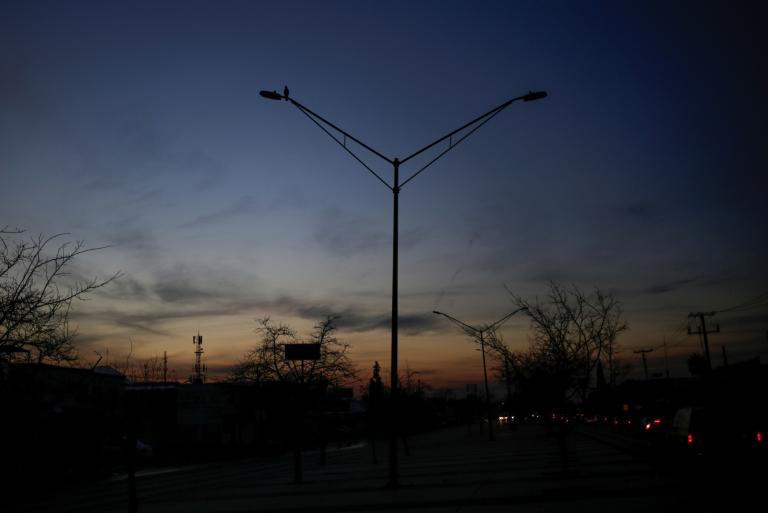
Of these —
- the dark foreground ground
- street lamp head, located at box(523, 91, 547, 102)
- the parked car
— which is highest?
street lamp head, located at box(523, 91, 547, 102)

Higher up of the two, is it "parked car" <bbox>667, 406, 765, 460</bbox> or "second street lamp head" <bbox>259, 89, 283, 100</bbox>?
"second street lamp head" <bbox>259, 89, 283, 100</bbox>

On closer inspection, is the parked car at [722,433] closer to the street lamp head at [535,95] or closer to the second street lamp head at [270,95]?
the street lamp head at [535,95]

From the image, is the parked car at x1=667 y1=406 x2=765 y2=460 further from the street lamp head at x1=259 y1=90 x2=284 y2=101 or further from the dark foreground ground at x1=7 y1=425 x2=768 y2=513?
the street lamp head at x1=259 y1=90 x2=284 y2=101

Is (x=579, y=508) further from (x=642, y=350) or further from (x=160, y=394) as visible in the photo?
(x=642, y=350)

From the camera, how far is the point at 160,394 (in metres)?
61.2

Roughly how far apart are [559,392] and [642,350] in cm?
11198

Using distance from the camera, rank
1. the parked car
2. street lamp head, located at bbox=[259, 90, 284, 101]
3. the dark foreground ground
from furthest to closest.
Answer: the parked car, street lamp head, located at bbox=[259, 90, 284, 101], the dark foreground ground

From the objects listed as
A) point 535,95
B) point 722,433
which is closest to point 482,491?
point 722,433

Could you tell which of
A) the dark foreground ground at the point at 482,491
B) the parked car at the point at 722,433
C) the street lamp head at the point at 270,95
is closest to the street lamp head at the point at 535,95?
the street lamp head at the point at 270,95

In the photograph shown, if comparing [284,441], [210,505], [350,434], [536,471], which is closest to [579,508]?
[536,471]

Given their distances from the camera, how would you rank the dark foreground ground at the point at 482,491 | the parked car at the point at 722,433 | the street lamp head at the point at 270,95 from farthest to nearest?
the parked car at the point at 722,433
the street lamp head at the point at 270,95
the dark foreground ground at the point at 482,491

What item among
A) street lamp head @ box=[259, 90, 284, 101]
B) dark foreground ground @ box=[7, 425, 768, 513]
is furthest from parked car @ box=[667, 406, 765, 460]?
street lamp head @ box=[259, 90, 284, 101]

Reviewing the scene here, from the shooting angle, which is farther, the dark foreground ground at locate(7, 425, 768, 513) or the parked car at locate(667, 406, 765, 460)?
the parked car at locate(667, 406, 765, 460)

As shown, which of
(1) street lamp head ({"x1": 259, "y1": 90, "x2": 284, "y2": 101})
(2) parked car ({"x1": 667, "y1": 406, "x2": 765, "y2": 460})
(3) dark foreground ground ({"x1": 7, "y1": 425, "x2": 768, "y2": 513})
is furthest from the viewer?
(2) parked car ({"x1": 667, "y1": 406, "x2": 765, "y2": 460})
